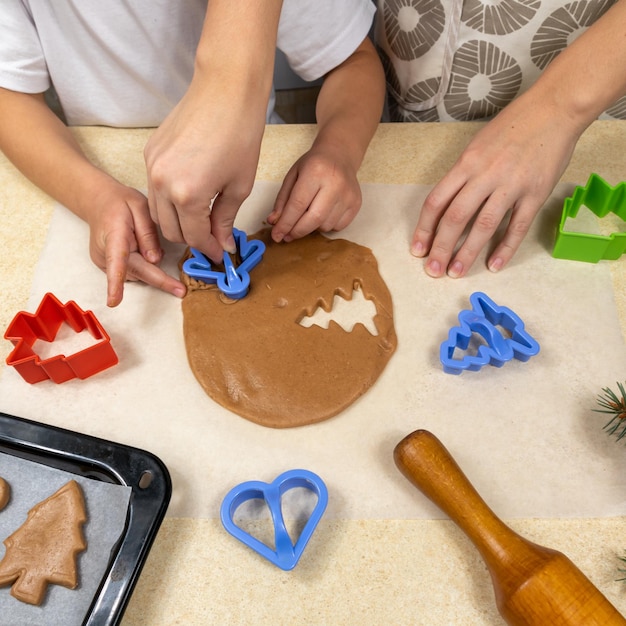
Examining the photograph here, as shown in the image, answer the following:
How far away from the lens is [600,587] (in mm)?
635

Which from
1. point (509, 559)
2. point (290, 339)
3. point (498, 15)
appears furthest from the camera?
point (498, 15)

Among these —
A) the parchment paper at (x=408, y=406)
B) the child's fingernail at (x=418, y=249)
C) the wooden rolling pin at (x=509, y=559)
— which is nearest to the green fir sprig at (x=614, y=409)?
→ the parchment paper at (x=408, y=406)

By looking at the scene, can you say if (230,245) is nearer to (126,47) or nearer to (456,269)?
(456,269)

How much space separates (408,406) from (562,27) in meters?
0.68

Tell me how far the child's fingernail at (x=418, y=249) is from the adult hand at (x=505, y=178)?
0.03 meters

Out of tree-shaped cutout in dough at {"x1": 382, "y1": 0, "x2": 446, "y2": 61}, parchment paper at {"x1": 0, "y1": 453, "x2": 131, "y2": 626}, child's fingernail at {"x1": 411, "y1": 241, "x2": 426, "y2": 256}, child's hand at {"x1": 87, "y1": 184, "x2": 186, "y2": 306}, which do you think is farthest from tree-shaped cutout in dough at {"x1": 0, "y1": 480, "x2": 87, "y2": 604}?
tree-shaped cutout in dough at {"x1": 382, "y1": 0, "x2": 446, "y2": 61}

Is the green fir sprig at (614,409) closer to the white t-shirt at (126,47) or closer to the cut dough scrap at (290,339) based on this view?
the cut dough scrap at (290,339)

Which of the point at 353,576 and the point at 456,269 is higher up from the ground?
the point at 456,269

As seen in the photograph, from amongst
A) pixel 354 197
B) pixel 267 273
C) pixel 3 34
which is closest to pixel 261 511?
pixel 267 273

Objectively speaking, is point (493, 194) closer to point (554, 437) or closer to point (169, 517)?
point (554, 437)

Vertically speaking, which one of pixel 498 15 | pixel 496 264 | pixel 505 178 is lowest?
pixel 496 264

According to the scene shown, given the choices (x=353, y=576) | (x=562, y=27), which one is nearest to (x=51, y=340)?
(x=353, y=576)

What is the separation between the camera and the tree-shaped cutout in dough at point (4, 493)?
66cm

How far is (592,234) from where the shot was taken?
0.86 metres
